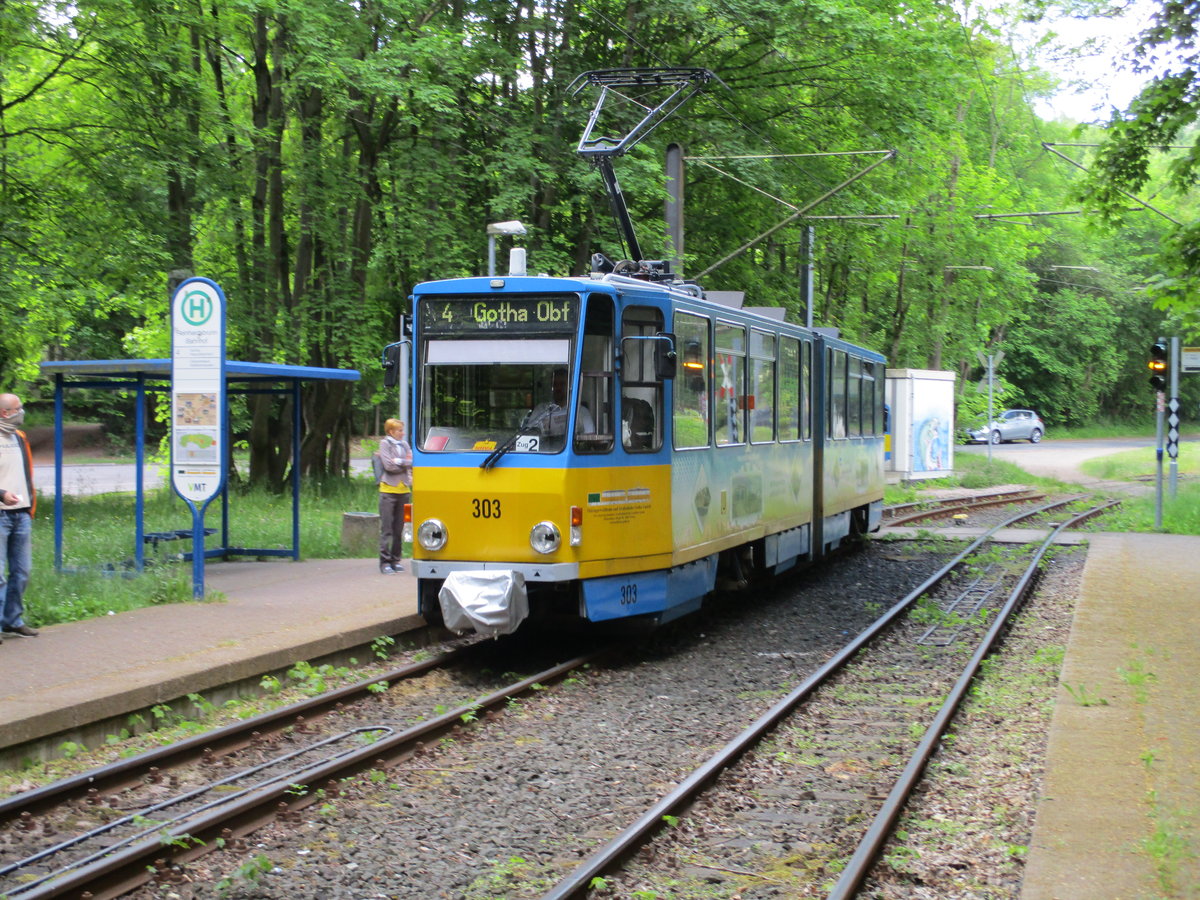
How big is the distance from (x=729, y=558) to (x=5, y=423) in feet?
22.2

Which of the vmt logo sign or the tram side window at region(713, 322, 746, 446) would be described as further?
the tram side window at region(713, 322, 746, 446)

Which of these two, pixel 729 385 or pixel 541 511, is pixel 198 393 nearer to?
pixel 541 511

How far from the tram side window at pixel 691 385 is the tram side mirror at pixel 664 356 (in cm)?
40

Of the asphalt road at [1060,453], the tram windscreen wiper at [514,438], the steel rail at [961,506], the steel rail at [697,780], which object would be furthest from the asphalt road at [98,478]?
the asphalt road at [1060,453]

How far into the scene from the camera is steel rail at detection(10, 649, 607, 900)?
5.18 m

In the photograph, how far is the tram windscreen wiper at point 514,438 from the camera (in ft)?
32.5

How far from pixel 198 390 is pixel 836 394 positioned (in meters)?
8.65

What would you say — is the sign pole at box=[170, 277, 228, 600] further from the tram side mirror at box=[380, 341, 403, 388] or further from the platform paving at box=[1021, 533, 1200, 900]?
the platform paving at box=[1021, 533, 1200, 900]

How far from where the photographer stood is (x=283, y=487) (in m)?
25.1

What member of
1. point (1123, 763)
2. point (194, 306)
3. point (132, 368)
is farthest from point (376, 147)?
point (1123, 763)

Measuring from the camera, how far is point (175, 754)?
723 cm

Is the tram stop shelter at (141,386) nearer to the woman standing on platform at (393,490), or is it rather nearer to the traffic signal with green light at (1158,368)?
the woman standing on platform at (393,490)

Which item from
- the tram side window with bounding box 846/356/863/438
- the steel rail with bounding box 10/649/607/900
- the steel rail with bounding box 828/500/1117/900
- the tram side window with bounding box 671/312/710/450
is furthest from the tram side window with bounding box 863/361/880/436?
the steel rail with bounding box 10/649/607/900

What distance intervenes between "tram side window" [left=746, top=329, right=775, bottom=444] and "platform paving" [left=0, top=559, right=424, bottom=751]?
391 cm
